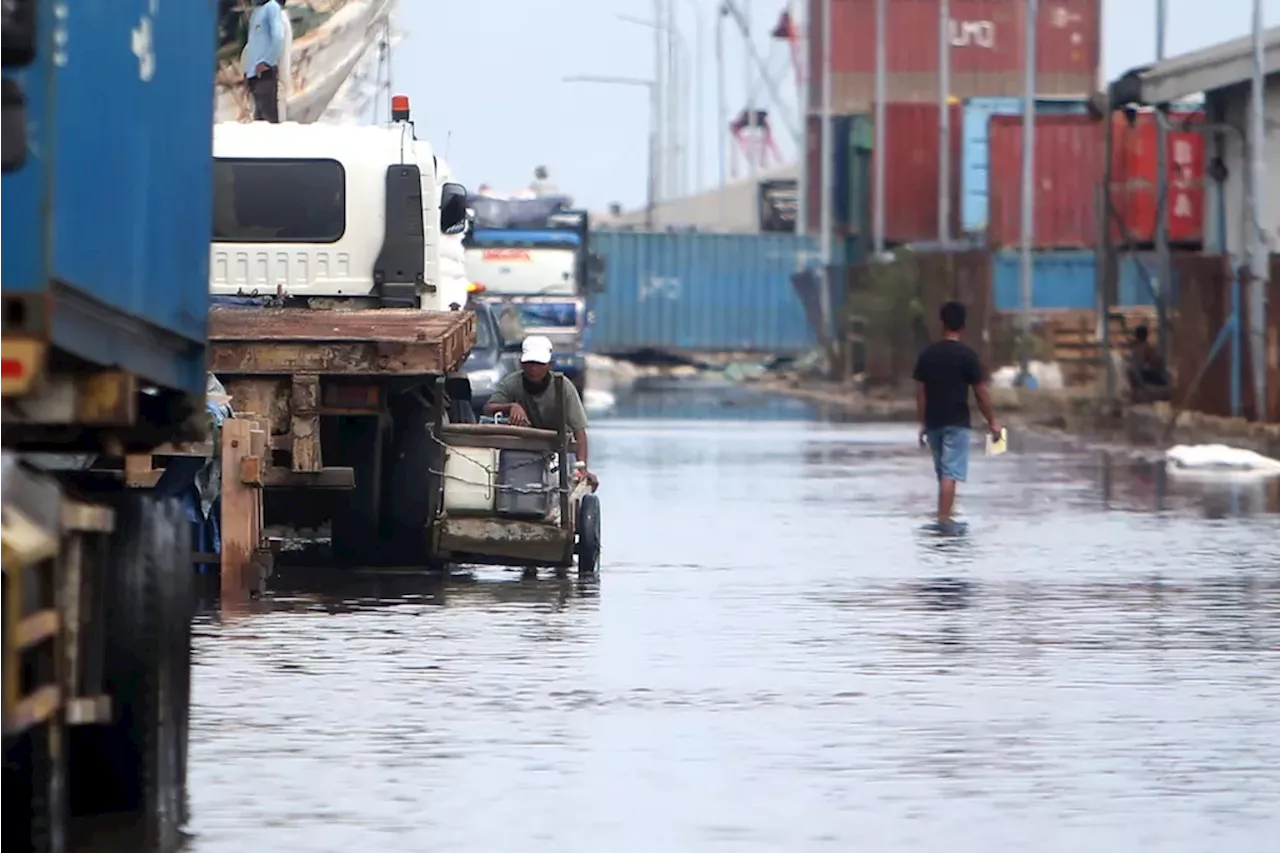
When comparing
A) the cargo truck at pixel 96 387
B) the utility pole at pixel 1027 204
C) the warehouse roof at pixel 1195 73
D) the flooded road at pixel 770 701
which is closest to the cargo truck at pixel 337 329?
the flooded road at pixel 770 701

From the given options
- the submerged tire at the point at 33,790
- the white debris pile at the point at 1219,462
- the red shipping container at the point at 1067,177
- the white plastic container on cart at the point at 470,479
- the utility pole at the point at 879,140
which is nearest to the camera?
the submerged tire at the point at 33,790

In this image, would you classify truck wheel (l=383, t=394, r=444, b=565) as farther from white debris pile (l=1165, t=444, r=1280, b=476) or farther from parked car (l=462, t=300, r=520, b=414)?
parked car (l=462, t=300, r=520, b=414)

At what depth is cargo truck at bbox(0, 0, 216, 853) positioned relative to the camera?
25.3 feet

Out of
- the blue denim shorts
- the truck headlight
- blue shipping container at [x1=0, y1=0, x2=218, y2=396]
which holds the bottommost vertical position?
the blue denim shorts

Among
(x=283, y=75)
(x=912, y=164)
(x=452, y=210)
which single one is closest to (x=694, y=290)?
(x=912, y=164)

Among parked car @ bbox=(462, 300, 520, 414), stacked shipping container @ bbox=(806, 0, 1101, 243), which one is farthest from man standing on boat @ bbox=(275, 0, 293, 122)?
stacked shipping container @ bbox=(806, 0, 1101, 243)

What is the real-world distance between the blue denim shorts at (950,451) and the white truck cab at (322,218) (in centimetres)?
384

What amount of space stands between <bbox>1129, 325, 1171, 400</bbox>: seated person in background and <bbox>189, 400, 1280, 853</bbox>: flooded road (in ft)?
70.9

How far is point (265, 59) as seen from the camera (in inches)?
1073

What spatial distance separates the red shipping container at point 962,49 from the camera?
3637 inches

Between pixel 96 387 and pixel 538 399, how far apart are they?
11347 mm

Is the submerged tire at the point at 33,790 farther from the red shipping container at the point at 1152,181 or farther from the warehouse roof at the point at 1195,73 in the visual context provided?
the red shipping container at the point at 1152,181

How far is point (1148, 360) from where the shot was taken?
45.9m

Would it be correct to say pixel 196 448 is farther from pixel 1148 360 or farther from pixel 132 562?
pixel 1148 360
